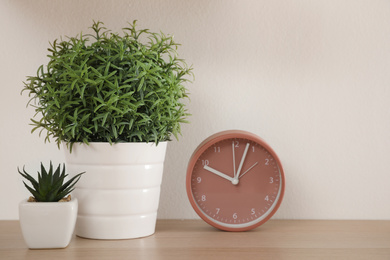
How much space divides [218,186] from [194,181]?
6 centimetres

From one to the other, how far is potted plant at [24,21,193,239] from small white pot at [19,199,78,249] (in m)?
0.08

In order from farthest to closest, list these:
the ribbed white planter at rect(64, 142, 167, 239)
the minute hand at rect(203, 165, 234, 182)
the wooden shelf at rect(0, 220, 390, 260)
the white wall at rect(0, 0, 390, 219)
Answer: the white wall at rect(0, 0, 390, 219)
the minute hand at rect(203, 165, 234, 182)
the ribbed white planter at rect(64, 142, 167, 239)
the wooden shelf at rect(0, 220, 390, 260)

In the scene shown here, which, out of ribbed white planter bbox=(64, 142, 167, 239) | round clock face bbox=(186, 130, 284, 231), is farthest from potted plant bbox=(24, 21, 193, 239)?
round clock face bbox=(186, 130, 284, 231)

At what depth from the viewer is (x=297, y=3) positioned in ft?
4.10

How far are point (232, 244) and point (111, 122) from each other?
0.34m

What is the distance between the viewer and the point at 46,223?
959mm

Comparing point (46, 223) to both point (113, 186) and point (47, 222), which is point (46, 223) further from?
point (113, 186)

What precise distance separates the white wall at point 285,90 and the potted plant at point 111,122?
0.20 meters

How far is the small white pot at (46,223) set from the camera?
37.6 inches

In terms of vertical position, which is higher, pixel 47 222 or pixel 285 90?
pixel 285 90

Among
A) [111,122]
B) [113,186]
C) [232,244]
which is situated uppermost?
[111,122]

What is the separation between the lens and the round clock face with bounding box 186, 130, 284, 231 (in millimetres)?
1121

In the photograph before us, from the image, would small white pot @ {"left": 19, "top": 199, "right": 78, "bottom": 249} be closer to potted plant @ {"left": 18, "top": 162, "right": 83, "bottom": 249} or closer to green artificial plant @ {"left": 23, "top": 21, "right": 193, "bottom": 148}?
potted plant @ {"left": 18, "top": 162, "right": 83, "bottom": 249}

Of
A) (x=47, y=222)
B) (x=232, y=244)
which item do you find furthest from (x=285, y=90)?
(x=47, y=222)
